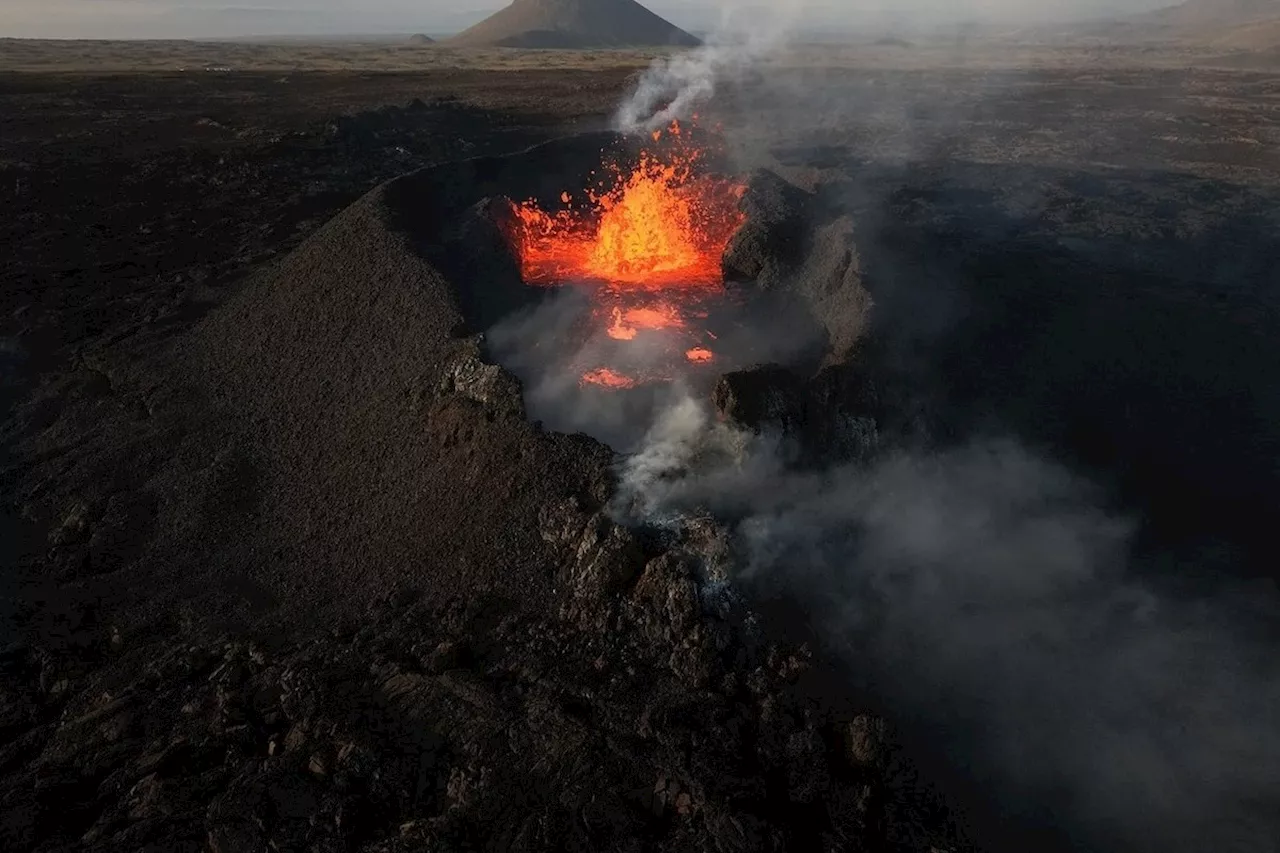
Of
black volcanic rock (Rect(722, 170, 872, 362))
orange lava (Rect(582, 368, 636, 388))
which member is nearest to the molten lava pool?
orange lava (Rect(582, 368, 636, 388))

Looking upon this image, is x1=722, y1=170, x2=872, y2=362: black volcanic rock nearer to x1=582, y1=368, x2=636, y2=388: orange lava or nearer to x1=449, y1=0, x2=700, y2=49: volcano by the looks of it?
x1=582, y1=368, x2=636, y2=388: orange lava

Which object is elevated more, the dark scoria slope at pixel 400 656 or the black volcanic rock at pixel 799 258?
the black volcanic rock at pixel 799 258

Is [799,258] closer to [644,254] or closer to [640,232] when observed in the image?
[644,254]

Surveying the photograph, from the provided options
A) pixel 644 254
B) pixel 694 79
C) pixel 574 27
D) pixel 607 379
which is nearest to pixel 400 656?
pixel 607 379

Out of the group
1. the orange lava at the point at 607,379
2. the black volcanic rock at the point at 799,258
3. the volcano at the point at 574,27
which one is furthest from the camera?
the volcano at the point at 574,27

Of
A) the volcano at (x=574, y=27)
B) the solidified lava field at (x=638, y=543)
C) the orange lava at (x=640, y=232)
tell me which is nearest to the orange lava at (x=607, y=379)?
the solidified lava field at (x=638, y=543)

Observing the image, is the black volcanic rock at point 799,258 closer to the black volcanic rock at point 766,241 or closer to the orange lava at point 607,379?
the black volcanic rock at point 766,241
